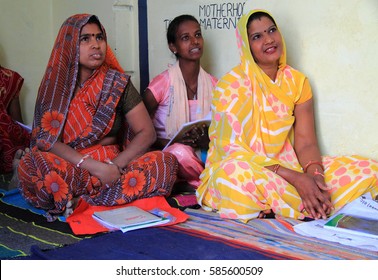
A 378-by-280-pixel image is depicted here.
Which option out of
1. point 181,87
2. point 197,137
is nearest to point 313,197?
point 197,137

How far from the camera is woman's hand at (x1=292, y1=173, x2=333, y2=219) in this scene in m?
2.74

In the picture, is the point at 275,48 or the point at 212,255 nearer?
the point at 212,255

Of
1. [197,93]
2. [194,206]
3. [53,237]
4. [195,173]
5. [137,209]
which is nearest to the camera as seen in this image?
[53,237]

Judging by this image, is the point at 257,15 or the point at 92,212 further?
the point at 257,15

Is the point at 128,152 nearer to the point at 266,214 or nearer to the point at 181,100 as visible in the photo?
the point at 181,100

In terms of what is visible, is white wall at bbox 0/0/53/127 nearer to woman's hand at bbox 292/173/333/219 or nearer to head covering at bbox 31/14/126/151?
head covering at bbox 31/14/126/151

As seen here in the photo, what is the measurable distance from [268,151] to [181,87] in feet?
3.22

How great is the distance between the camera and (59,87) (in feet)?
10.6

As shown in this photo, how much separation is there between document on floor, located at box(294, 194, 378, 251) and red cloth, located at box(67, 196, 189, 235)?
67 centimetres

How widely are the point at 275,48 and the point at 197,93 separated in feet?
2.92

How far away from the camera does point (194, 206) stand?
3158mm

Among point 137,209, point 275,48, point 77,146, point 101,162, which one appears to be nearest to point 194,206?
point 137,209

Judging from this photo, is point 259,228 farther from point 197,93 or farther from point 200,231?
point 197,93

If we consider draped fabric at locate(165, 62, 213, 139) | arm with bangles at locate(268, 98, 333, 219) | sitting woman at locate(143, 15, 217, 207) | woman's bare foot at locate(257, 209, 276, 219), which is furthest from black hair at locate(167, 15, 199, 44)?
woman's bare foot at locate(257, 209, 276, 219)
